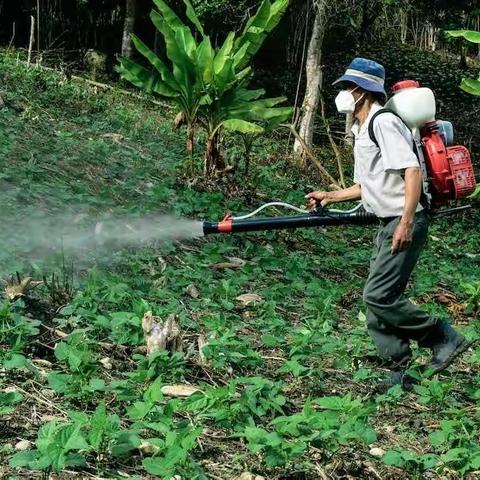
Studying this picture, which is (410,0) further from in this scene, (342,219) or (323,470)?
(323,470)

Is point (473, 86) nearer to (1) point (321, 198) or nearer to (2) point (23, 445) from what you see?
(1) point (321, 198)

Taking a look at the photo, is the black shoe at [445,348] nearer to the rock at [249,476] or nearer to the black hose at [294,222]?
the black hose at [294,222]

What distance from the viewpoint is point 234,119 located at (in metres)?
9.21

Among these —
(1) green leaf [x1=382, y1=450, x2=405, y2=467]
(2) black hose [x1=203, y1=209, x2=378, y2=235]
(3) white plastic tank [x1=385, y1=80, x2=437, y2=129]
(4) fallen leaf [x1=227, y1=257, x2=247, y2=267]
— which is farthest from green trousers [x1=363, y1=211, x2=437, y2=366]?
(4) fallen leaf [x1=227, y1=257, x2=247, y2=267]

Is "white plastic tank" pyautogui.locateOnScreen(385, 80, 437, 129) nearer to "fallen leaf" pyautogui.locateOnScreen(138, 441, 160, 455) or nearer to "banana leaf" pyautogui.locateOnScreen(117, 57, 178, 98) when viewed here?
"fallen leaf" pyautogui.locateOnScreen(138, 441, 160, 455)

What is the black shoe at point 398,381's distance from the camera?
440 cm

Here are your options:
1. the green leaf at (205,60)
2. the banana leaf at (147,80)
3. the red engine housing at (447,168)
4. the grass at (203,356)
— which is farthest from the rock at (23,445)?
the banana leaf at (147,80)

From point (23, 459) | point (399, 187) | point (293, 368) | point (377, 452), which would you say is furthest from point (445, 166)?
point (23, 459)

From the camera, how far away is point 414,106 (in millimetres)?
4297

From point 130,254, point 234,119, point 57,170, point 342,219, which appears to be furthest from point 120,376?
point 234,119

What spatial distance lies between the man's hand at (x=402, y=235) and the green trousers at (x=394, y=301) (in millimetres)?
84

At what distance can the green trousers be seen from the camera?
4453 mm

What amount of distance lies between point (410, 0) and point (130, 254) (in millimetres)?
14082

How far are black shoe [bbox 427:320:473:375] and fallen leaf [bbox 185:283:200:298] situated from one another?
1825mm
